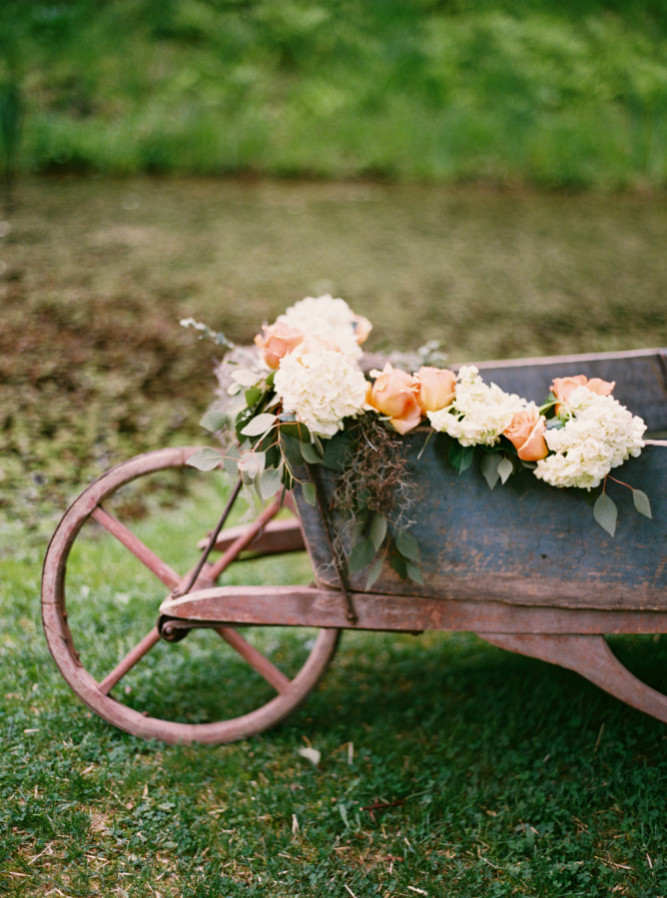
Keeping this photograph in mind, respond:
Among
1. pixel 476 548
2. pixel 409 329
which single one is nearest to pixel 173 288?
pixel 409 329

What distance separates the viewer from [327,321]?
2.04m

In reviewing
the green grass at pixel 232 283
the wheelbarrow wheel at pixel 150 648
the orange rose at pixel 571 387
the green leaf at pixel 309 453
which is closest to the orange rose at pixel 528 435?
A: the orange rose at pixel 571 387

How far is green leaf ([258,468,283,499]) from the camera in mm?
1711

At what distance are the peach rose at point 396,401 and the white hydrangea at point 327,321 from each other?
6.9 inches

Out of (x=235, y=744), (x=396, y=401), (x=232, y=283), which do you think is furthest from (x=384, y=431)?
(x=232, y=283)

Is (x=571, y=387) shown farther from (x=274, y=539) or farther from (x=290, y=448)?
(x=274, y=539)

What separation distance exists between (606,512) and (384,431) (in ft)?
1.64

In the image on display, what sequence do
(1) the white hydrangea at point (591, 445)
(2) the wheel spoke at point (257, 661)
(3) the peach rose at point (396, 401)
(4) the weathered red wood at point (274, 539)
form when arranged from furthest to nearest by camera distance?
(4) the weathered red wood at point (274, 539)
(2) the wheel spoke at point (257, 661)
(3) the peach rose at point (396, 401)
(1) the white hydrangea at point (591, 445)

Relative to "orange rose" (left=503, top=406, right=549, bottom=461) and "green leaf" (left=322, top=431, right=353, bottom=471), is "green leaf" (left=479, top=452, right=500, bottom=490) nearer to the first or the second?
"orange rose" (left=503, top=406, right=549, bottom=461)

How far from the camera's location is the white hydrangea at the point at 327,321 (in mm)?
1899

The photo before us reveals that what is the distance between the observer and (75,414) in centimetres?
389

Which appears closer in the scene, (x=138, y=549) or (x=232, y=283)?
(x=138, y=549)

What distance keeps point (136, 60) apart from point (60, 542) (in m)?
7.56

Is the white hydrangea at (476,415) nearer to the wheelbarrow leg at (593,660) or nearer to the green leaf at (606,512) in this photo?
the green leaf at (606,512)
